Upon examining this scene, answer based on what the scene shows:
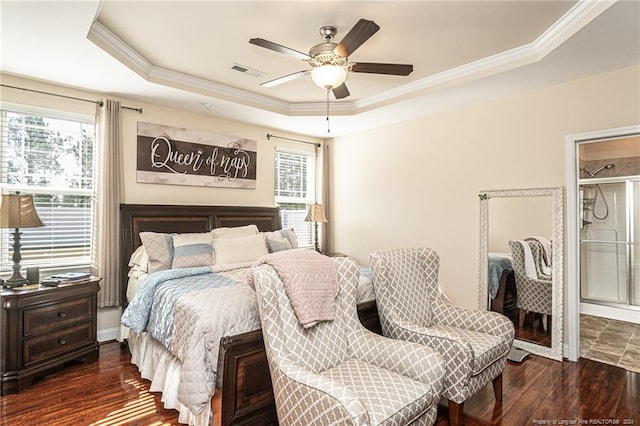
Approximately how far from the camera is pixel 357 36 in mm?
2209

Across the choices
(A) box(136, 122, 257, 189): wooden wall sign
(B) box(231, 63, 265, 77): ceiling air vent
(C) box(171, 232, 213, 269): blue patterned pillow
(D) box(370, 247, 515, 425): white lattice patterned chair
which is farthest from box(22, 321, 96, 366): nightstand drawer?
(B) box(231, 63, 265, 77): ceiling air vent

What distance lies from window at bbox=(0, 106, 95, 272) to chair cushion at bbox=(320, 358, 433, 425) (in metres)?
3.14

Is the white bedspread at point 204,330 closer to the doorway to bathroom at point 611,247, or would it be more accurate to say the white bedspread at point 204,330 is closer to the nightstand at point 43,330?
the nightstand at point 43,330

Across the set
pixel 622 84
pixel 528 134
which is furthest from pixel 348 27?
pixel 622 84

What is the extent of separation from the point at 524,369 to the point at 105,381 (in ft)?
12.1

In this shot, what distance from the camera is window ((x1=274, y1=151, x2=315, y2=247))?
5430 millimetres

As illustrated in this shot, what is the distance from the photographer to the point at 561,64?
2.96 m

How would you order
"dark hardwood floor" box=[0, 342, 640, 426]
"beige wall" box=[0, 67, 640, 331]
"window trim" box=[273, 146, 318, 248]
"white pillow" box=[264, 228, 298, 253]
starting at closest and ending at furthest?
"dark hardwood floor" box=[0, 342, 640, 426] → "beige wall" box=[0, 67, 640, 331] → "white pillow" box=[264, 228, 298, 253] → "window trim" box=[273, 146, 318, 248]

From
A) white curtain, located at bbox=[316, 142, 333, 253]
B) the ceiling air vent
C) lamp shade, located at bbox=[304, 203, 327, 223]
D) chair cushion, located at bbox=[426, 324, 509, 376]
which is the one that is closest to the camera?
chair cushion, located at bbox=[426, 324, 509, 376]

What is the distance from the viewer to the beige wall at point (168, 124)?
339 cm

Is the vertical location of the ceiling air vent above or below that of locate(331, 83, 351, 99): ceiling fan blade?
above

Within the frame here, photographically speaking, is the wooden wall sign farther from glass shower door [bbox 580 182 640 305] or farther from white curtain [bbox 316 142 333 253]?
glass shower door [bbox 580 182 640 305]

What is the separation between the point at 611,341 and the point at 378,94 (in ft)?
12.3

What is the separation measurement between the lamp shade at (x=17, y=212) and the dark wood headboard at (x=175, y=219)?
89cm
